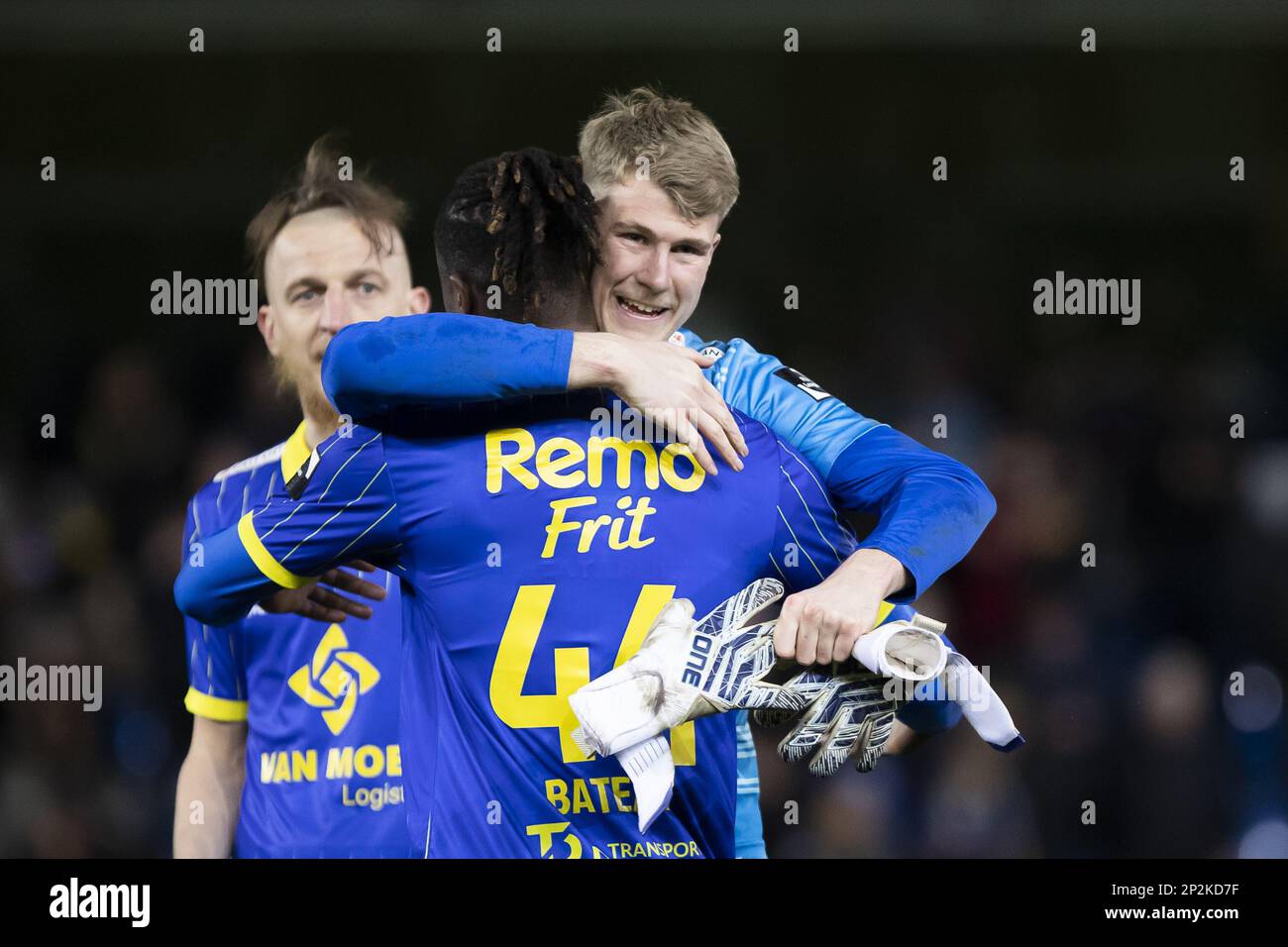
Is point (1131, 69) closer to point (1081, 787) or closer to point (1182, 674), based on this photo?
point (1182, 674)

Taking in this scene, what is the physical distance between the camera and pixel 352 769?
3795 millimetres

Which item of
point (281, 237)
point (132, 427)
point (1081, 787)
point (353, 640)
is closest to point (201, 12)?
point (132, 427)

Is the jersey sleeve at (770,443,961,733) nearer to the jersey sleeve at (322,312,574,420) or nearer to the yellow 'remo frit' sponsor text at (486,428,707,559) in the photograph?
the yellow 'remo frit' sponsor text at (486,428,707,559)

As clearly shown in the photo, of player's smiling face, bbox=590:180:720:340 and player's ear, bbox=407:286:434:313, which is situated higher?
player's ear, bbox=407:286:434:313

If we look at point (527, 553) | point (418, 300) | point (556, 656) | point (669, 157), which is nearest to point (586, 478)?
point (527, 553)

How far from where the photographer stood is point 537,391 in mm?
2666

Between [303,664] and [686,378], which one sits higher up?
[686,378]

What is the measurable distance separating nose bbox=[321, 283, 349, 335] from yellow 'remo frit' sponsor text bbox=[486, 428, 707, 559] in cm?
142

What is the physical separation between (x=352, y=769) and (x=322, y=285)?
126 cm

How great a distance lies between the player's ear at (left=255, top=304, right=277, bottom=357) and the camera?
4.13 m

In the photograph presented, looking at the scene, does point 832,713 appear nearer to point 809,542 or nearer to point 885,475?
point 809,542

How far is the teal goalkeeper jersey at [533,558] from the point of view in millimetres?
2658

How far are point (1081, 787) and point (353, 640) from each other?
10.7 ft

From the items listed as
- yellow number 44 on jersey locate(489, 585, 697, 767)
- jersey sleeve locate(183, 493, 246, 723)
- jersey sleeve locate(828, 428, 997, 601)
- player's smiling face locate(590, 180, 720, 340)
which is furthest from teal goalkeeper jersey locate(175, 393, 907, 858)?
jersey sleeve locate(183, 493, 246, 723)
